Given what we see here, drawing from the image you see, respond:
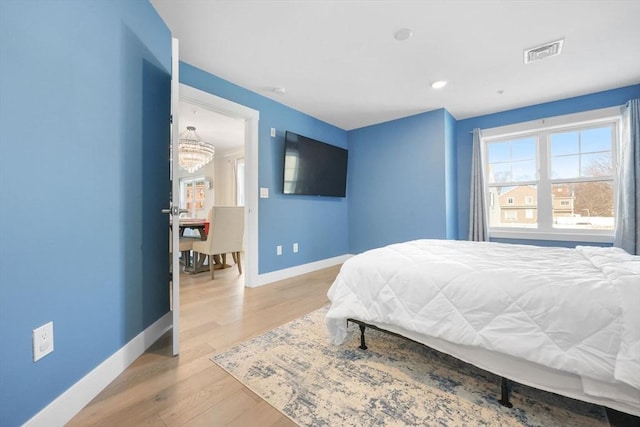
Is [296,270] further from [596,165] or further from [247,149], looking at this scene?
[596,165]

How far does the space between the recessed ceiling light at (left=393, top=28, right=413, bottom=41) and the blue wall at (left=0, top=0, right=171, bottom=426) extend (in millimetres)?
1856

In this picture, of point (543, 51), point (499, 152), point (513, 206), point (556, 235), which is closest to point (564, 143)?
point (499, 152)

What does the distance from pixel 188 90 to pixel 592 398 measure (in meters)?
3.42

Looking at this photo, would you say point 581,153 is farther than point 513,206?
No

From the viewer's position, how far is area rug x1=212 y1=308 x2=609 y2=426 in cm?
116

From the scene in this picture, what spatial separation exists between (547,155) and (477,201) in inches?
40.8

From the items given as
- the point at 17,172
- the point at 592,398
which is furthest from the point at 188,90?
the point at 592,398

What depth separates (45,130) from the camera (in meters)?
1.09

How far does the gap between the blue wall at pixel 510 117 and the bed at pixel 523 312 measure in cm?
248

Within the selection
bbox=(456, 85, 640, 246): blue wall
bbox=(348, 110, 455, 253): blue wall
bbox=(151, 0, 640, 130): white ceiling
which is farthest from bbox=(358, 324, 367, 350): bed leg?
bbox=(456, 85, 640, 246): blue wall

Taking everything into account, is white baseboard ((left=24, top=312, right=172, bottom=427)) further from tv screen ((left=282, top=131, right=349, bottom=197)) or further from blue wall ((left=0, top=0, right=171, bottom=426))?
tv screen ((left=282, top=131, right=349, bottom=197))

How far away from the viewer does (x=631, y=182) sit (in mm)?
2922

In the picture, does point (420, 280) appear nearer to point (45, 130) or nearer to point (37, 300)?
point (37, 300)

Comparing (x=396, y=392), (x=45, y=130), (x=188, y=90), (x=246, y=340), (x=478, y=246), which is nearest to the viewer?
A: (x=45, y=130)
